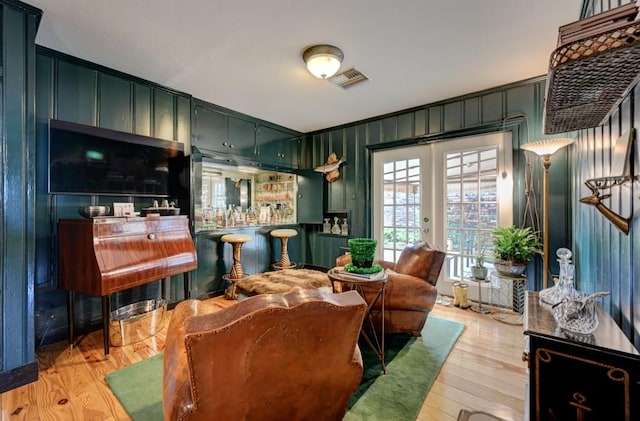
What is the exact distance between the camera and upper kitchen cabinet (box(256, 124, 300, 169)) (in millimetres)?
4582

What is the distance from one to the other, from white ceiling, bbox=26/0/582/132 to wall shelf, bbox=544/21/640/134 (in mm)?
1154

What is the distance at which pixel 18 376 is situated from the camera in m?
1.94

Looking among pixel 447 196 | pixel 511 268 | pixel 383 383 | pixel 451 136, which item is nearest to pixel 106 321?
pixel 383 383

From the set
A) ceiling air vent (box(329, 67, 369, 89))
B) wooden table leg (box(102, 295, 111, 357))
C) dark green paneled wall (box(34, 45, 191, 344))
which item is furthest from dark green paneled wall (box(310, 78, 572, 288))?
wooden table leg (box(102, 295, 111, 357))

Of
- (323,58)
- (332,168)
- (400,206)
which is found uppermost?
(323,58)

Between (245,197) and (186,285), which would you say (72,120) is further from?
(245,197)

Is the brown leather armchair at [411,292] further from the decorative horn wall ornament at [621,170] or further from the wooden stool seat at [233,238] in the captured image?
the wooden stool seat at [233,238]

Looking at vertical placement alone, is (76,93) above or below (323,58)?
below

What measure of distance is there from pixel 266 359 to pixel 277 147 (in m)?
4.19

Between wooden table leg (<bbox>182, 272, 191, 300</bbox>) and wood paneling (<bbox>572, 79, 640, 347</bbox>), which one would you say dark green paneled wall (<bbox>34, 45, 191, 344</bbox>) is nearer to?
wooden table leg (<bbox>182, 272, 191, 300</bbox>)

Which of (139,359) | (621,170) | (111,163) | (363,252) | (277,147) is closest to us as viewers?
(621,170)

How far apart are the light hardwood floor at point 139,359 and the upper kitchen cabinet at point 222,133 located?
2407mm

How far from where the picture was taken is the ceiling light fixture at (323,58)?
8.22 ft

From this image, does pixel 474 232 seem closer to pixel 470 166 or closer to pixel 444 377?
pixel 470 166
